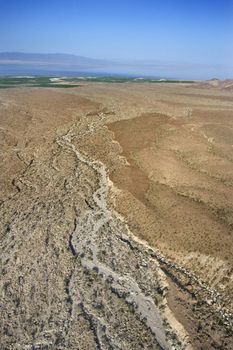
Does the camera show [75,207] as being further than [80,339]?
Yes

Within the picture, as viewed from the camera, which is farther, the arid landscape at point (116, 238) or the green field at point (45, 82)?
the green field at point (45, 82)

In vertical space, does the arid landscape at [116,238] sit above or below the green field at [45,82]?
below

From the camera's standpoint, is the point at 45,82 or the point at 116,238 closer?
the point at 116,238

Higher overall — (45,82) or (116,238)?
(45,82)

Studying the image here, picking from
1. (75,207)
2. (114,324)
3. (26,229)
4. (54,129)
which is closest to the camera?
(114,324)

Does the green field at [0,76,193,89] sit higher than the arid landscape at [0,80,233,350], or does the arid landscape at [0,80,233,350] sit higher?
the green field at [0,76,193,89]

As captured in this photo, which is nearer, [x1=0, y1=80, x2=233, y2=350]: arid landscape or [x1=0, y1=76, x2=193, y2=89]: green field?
[x1=0, y1=80, x2=233, y2=350]: arid landscape

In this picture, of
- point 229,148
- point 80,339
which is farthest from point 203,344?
point 229,148

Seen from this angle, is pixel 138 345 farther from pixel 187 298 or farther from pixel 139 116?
pixel 139 116
